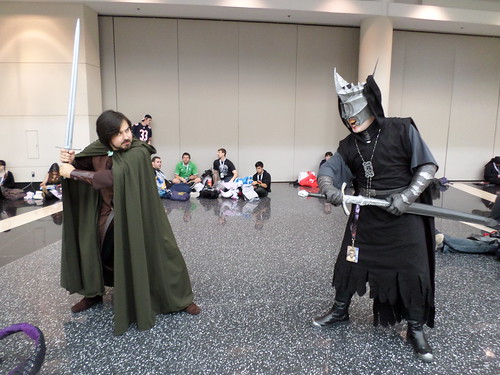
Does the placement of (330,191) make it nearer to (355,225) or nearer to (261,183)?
(355,225)

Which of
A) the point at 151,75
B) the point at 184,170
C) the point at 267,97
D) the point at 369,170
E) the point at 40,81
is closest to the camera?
the point at 369,170

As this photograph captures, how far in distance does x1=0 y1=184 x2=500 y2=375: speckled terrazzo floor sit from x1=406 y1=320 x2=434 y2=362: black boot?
5 centimetres

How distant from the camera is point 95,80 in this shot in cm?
795

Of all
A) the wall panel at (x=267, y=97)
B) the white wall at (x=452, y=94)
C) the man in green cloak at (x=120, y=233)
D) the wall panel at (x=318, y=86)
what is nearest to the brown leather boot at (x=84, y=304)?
the man in green cloak at (x=120, y=233)

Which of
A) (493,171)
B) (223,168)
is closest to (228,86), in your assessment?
(223,168)

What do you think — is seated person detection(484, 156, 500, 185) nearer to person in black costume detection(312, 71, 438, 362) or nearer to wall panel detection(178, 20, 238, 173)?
wall panel detection(178, 20, 238, 173)

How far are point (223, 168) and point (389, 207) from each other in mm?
6330

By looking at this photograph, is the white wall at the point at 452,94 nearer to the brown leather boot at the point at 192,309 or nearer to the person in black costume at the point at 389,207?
the person in black costume at the point at 389,207

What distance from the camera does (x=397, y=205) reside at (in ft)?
6.92

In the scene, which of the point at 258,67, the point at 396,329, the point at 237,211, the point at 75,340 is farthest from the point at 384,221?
the point at 258,67

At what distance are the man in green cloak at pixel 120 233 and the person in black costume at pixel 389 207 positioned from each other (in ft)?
3.63

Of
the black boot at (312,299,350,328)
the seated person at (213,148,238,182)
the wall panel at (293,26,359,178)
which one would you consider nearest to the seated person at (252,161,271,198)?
the seated person at (213,148,238,182)

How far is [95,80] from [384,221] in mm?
7288

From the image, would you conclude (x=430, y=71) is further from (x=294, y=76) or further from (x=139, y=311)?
(x=139, y=311)
